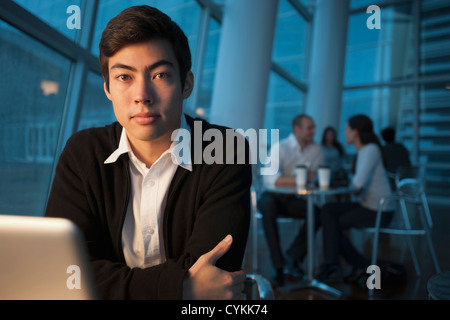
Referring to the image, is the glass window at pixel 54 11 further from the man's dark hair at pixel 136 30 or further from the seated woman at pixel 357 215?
the seated woman at pixel 357 215

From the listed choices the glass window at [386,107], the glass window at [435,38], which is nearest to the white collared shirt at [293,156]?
the glass window at [386,107]

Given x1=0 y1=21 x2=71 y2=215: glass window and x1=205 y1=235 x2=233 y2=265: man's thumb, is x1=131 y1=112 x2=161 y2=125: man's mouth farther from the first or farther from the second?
x1=0 y1=21 x2=71 y2=215: glass window

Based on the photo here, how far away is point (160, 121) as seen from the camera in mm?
843

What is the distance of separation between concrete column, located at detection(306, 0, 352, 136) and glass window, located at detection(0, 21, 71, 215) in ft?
15.7

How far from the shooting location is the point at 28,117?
1.58 m

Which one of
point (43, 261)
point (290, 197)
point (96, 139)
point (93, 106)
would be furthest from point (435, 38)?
point (43, 261)

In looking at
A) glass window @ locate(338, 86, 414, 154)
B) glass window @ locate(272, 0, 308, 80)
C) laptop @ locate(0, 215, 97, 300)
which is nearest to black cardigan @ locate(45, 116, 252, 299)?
laptop @ locate(0, 215, 97, 300)

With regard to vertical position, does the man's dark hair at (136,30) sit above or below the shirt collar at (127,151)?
above

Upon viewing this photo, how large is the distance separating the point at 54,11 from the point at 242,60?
6.26 ft

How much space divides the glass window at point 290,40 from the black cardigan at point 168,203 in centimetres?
455

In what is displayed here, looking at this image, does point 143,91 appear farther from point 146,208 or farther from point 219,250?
point 219,250

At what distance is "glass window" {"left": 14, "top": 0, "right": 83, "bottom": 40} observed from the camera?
1.50 meters

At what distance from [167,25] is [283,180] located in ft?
6.38

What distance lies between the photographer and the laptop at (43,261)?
0.42m
